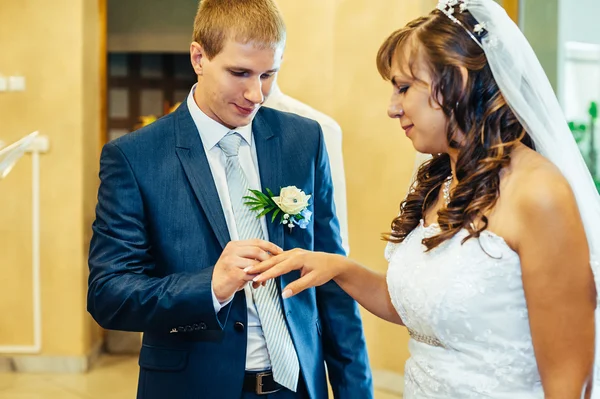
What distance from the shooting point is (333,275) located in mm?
2115

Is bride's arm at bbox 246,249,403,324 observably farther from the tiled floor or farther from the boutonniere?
the tiled floor

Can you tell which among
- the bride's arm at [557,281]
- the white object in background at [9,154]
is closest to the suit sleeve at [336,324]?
the bride's arm at [557,281]

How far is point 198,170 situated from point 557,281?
0.95 m

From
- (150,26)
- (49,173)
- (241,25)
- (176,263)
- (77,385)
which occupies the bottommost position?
(77,385)

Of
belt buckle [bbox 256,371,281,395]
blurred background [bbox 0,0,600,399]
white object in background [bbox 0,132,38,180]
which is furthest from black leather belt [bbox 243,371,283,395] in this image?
blurred background [bbox 0,0,600,399]

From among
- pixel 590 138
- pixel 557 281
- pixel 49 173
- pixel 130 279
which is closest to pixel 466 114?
pixel 557 281

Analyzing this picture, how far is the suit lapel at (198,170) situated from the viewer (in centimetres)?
205

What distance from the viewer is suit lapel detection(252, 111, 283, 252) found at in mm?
2141

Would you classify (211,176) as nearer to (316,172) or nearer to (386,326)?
(316,172)

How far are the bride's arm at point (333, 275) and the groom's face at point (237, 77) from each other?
1.34 ft

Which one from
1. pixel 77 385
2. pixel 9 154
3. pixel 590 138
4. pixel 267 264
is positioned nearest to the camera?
pixel 267 264

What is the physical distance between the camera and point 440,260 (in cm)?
190

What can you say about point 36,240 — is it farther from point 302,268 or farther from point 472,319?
point 472,319

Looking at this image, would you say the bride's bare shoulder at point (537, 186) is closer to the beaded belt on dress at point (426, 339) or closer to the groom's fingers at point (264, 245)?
the beaded belt on dress at point (426, 339)
